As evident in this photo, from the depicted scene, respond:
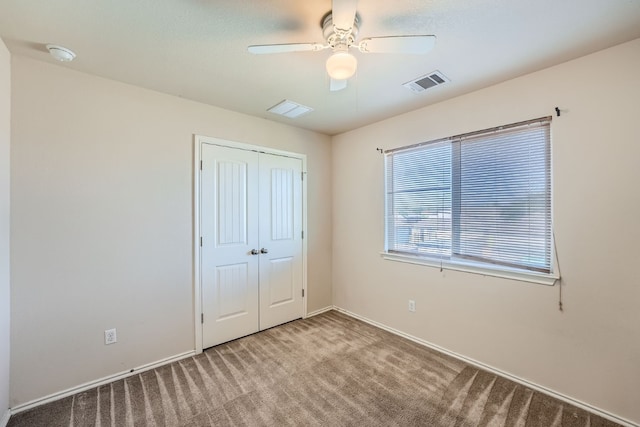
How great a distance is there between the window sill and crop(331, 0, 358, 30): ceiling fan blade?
223 cm

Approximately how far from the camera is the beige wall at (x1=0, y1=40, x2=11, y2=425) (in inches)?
70.7

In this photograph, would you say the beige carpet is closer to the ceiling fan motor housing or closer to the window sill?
the window sill

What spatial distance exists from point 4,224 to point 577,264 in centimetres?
401

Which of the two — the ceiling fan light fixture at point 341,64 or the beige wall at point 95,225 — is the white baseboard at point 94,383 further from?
the ceiling fan light fixture at point 341,64

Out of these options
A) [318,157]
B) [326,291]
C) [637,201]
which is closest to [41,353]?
[326,291]

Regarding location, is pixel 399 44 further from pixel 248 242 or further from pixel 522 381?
pixel 522 381

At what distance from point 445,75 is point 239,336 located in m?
3.26

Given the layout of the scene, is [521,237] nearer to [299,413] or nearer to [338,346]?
[338,346]

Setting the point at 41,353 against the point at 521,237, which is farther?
the point at 521,237

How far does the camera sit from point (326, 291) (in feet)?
12.9

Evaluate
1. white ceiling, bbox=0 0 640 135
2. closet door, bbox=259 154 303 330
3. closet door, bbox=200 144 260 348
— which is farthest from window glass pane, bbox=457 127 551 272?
closet door, bbox=200 144 260 348

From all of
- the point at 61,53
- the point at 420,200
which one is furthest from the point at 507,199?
the point at 61,53

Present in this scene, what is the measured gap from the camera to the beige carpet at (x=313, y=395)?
186 centimetres

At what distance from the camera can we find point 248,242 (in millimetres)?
3146
